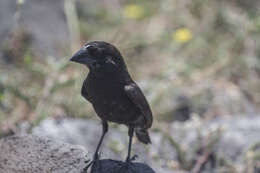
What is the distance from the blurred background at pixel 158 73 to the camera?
5.90 metres

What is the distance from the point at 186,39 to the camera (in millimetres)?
8781

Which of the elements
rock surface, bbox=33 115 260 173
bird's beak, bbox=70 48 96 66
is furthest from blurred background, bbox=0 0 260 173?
bird's beak, bbox=70 48 96 66

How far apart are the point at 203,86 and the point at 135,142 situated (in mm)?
2116

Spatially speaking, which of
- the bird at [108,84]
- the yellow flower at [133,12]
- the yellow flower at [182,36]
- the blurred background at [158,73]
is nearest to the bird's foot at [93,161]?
the bird at [108,84]

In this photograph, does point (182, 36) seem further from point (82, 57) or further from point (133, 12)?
point (82, 57)

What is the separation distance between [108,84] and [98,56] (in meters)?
0.22

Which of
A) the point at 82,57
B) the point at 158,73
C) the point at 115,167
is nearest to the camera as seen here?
the point at 82,57

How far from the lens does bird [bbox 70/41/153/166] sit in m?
3.97

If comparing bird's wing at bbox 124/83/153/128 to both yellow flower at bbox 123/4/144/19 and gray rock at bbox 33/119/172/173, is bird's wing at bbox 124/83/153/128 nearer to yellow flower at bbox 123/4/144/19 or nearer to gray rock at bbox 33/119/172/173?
gray rock at bbox 33/119/172/173

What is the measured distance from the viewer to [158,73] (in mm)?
8508

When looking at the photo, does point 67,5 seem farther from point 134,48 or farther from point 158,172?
point 158,172

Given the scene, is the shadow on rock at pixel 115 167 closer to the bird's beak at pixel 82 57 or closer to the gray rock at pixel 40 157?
the gray rock at pixel 40 157

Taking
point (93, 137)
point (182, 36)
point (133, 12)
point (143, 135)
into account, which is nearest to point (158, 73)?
point (182, 36)

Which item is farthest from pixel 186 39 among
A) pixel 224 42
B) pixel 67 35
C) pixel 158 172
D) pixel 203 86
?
pixel 158 172
